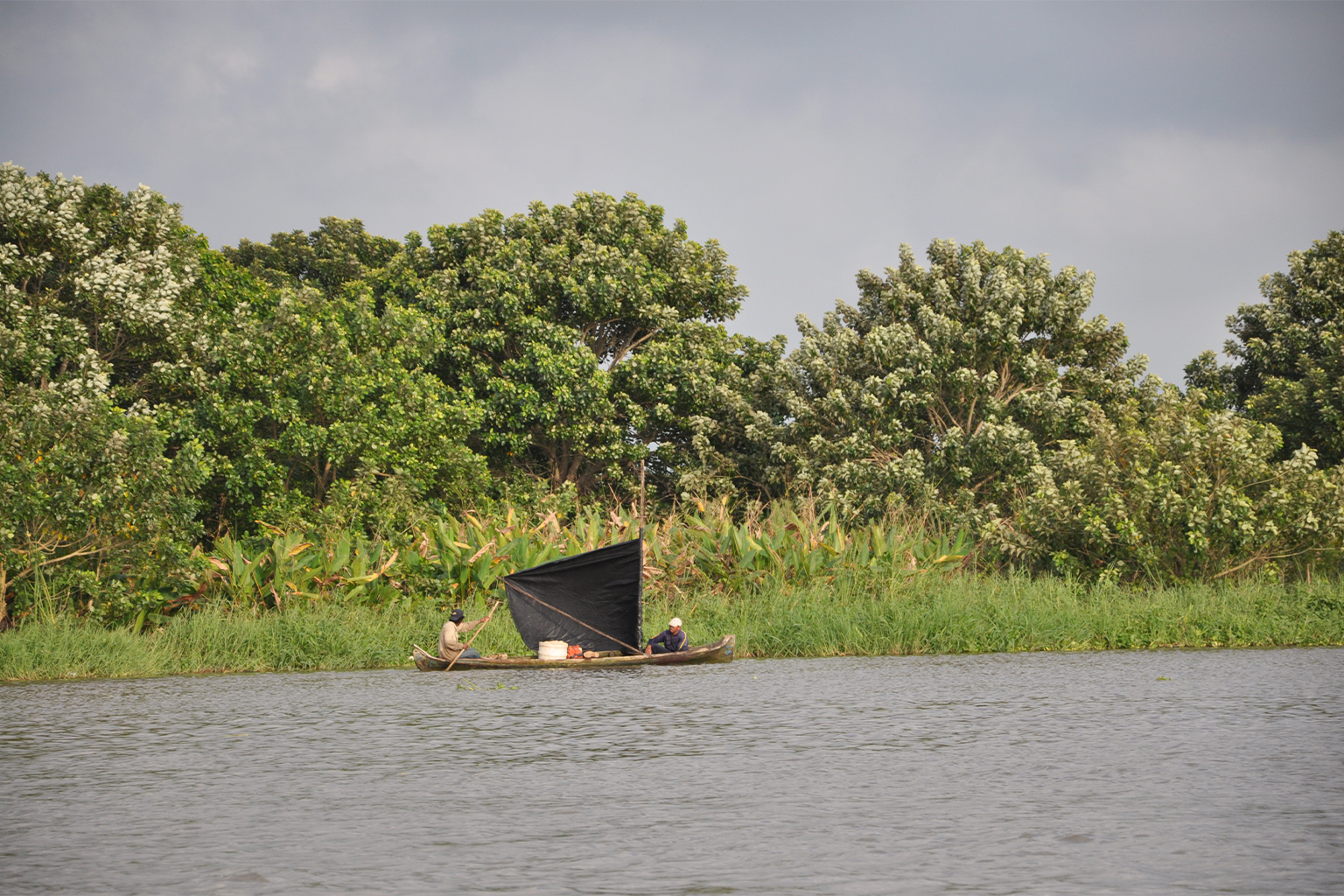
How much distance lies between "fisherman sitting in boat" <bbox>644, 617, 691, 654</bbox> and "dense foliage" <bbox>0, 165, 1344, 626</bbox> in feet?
9.82

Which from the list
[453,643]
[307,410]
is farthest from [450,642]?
[307,410]

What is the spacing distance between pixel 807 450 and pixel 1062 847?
2499 cm

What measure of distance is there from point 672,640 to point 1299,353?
22234mm

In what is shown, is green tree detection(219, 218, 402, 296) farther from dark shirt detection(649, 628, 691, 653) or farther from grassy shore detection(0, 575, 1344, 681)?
dark shirt detection(649, 628, 691, 653)

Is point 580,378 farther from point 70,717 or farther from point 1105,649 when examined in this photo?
point 70,717

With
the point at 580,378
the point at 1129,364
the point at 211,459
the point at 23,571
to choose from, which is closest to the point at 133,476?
the point at 23,571

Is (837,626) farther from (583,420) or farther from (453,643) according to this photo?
(583,420)

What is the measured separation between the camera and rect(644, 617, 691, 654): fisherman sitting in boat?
813 inches

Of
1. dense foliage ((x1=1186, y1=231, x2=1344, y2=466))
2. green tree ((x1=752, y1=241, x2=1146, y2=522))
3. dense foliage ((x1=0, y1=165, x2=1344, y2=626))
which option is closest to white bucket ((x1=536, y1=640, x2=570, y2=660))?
dense foliage ((x1=0, y1=165, x2=1344, y2=626))

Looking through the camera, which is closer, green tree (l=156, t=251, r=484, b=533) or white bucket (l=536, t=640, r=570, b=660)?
white bucket (l=536, t=640, r=570, b=660)

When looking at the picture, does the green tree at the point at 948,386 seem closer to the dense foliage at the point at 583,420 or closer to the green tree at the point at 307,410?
the dense foliage at the point at 583,420

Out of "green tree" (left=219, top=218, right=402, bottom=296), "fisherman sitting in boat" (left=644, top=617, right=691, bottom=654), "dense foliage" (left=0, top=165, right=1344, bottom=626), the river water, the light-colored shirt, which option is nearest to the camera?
the river water

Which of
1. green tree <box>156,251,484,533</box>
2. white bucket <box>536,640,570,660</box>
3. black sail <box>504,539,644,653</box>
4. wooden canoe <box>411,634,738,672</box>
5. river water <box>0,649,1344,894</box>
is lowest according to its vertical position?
river water <box>0,649,1344,894</box>

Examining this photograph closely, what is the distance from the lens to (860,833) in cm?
772
